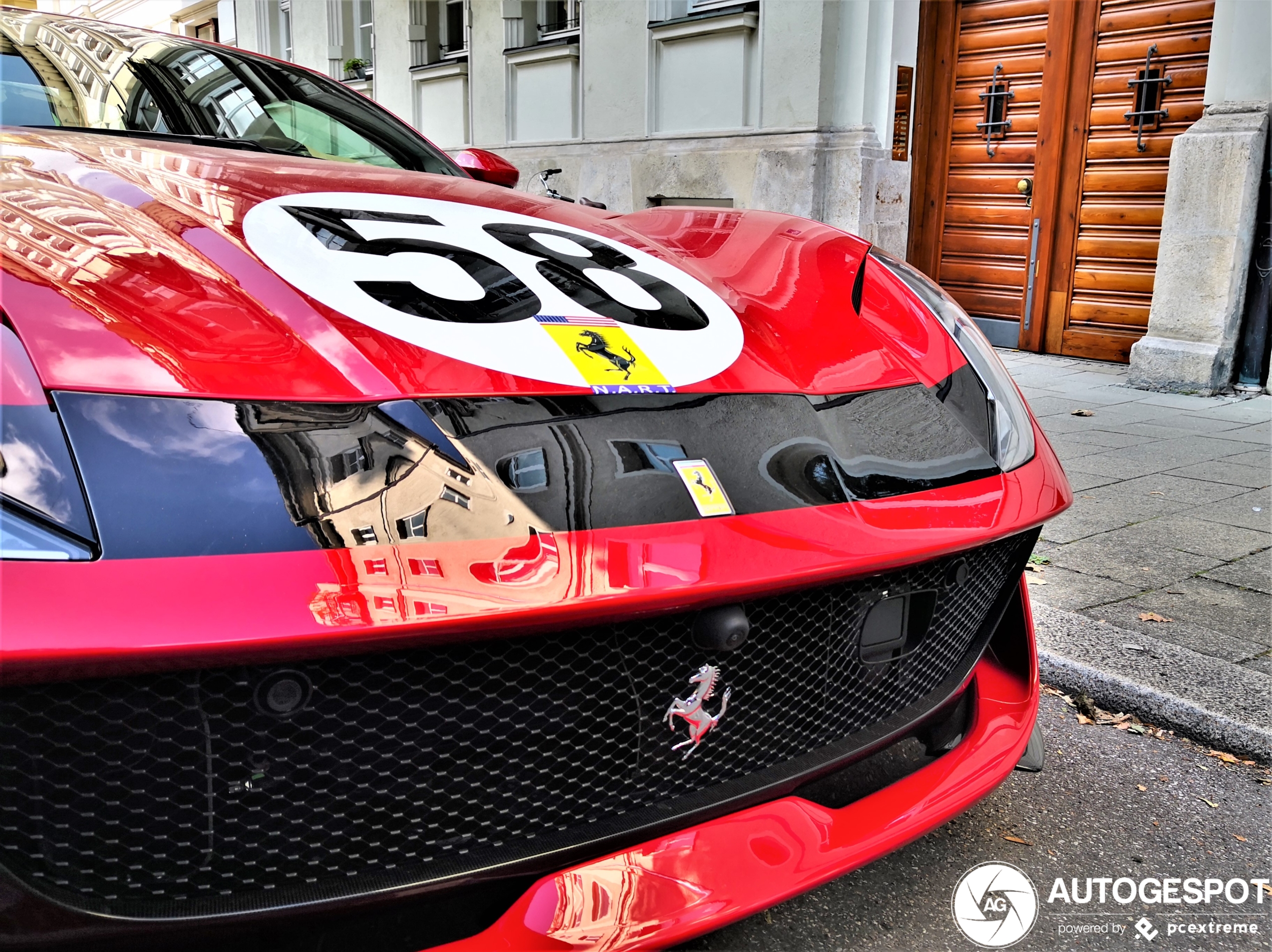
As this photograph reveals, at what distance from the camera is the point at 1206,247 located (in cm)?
575

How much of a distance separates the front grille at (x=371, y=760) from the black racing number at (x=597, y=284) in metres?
0.50

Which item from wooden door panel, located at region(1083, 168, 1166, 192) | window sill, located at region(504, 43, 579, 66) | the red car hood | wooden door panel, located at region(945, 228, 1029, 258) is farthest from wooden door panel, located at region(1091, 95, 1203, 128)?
the red car hood

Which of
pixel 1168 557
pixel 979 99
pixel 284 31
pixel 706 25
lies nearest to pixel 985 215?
pixel 979 99

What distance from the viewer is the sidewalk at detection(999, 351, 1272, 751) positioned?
2408 millimetres

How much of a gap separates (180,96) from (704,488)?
183 cm

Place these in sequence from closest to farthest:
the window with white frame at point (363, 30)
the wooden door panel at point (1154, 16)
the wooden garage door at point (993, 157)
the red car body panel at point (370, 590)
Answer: the red car body panel at point (370, 590)
the wooden door panel at point (1154, 16)
the wooden garage door at point (993, 157)
the window with white frame at point (363, 30)

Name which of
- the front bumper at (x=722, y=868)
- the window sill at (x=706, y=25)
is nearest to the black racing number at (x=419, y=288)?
the front bumper at (x=722, y=868)

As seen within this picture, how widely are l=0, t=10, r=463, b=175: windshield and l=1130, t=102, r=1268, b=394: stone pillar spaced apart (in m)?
4.72

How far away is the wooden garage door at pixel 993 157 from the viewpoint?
7070 millimetres

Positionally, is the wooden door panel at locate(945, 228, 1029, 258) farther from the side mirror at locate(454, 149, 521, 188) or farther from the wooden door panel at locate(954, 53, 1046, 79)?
the side mirror at locate(454, 149, 521, 188)

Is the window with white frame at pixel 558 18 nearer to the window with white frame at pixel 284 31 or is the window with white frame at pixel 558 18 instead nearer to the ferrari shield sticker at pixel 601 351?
the window with white frame at pixel 284 31

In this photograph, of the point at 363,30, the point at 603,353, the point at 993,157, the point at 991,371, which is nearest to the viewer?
the point at 603,353

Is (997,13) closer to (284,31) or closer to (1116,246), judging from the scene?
(1116,246)

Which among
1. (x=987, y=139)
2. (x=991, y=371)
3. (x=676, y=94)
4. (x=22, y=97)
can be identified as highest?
(x=676, y=94)
